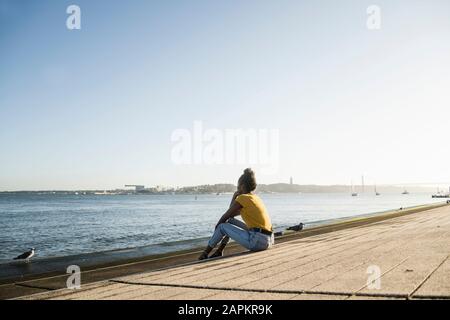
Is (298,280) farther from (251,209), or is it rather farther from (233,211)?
(233,211)

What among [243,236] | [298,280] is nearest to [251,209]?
[243,236]

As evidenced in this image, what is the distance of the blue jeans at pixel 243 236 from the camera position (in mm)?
7035

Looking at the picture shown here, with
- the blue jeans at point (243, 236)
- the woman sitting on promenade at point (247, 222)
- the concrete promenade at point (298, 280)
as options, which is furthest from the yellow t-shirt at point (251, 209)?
the concrete promenade at point (298, 280)

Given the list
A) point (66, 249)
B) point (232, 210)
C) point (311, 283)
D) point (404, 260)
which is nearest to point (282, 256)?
point (232, 210)

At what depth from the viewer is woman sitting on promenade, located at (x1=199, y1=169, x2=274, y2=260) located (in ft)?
23.0

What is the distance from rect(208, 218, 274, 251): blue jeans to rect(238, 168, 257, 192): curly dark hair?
72 cm

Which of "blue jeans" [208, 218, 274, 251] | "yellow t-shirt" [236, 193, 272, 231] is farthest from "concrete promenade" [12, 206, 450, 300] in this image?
"yellow t-shirt" [236, 193, 272, 231]

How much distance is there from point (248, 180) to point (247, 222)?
80cm

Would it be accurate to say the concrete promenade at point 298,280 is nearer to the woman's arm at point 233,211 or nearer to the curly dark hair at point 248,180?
the woman's arm at point 233,211

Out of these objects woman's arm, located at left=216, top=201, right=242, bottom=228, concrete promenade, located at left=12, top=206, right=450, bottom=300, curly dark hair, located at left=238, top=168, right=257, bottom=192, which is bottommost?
concrete promenade, located at left=12, top=206, right=450, bottom=300

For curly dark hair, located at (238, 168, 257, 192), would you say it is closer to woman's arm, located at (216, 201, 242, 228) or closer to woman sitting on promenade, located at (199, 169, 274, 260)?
woman sitting on promenade, located at (199, 169, 274, 260)
